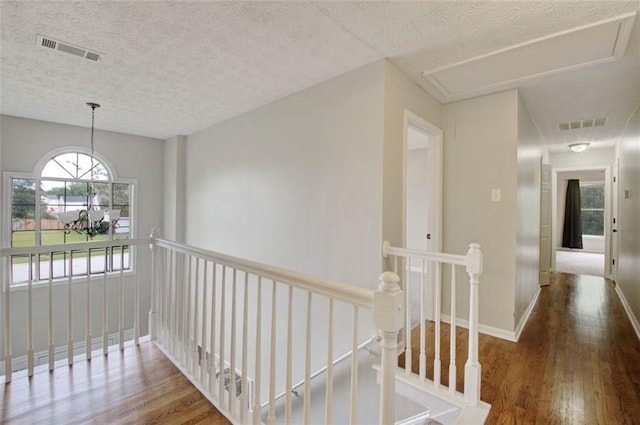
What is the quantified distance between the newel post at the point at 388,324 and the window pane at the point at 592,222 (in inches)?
399

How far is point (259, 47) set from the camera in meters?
2.25

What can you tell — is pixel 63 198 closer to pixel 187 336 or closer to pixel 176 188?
pixel 176 188

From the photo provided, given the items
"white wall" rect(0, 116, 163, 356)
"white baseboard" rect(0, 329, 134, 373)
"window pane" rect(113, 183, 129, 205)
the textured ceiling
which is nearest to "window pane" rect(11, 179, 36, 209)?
"white wall" rect(0, 116, 163, 356)

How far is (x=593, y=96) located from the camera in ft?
9.89

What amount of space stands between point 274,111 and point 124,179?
318cm

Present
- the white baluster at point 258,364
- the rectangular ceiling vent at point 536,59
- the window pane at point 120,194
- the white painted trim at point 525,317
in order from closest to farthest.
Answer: the white baluster at point 258,364 → the rectangular ceiling vent at point 536,59 → the white painted trim at point 525,317 → the window pane at point 120,194

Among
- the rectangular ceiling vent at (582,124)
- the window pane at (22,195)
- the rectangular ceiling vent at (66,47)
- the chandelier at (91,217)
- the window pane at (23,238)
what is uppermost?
the rectangular ceiling vent at (66,47)

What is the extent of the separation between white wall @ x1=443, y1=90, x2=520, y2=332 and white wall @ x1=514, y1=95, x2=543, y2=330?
0.10 meters

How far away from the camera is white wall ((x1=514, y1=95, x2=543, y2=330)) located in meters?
2.89

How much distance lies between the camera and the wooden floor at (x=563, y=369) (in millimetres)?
1793

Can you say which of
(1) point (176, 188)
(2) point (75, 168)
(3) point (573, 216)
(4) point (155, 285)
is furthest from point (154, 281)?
(3) point (573, 216)

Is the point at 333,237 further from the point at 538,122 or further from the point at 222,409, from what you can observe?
the point at 538,122

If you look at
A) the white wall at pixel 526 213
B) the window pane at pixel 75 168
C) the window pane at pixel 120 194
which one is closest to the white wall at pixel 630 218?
the white wall at pixel 526 213

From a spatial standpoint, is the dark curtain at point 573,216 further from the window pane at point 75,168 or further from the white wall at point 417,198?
the window pane at point 75,168
